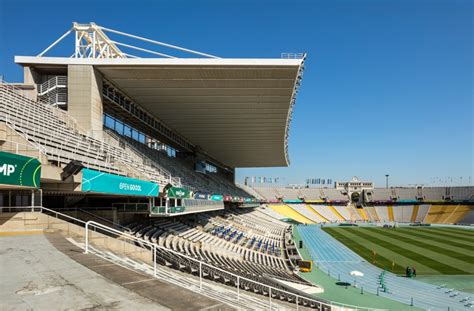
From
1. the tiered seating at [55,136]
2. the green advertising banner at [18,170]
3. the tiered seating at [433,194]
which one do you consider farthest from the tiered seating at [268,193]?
the green advertising banner at [18,170]

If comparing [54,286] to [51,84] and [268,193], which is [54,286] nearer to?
[51,84]

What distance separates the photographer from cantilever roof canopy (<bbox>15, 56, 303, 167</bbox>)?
22.6 metres

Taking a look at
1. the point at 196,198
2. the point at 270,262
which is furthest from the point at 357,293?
the point at 196,198

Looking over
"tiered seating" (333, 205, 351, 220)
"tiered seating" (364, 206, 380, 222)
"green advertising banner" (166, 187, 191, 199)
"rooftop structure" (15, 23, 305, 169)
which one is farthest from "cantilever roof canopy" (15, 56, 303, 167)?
"tiered seating" (364, 206, 380, 222)

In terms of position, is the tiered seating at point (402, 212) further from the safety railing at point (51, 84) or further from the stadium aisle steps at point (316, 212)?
the safety railing at point (51, 84)

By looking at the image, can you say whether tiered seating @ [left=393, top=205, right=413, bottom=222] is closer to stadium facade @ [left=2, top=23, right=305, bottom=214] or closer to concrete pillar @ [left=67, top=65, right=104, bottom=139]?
stadium facade @ [left=2, top=23, right=305, bottom=214]

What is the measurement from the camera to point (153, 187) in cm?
1778

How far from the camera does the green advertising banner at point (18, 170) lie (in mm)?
8680

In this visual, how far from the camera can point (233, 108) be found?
3178 centimetres

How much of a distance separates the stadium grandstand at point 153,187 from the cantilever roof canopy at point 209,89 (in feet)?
0.38

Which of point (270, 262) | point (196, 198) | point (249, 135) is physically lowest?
point (270, 262)

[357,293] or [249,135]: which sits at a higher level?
[249,135]

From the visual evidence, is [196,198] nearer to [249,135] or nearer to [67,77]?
[67,77]

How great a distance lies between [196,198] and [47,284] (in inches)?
926
